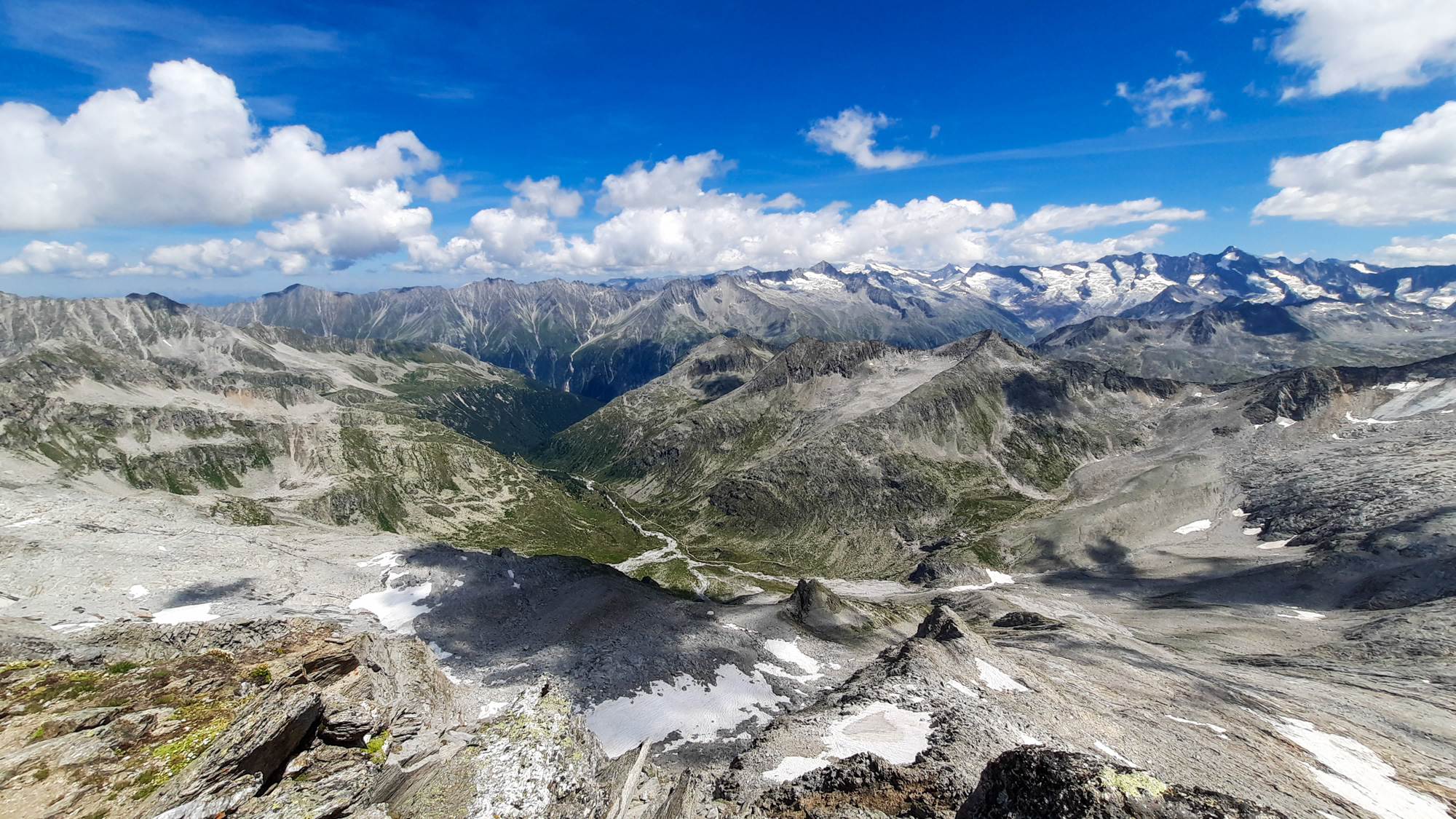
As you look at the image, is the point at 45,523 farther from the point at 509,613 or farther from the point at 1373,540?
the point at 1373,540

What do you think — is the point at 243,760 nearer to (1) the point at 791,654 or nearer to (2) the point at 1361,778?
(1) the point at 791,654

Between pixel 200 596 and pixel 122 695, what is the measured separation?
66540mm

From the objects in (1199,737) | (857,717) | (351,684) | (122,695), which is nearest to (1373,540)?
(1199,737)

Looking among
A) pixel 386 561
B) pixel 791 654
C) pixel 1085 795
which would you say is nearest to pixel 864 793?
pixel 1085 795

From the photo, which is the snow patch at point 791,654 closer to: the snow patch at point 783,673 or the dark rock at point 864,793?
the snow patch at point 783,673

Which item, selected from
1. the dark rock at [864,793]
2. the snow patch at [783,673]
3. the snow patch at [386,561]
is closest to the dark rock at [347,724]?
the dark rock at [864,793]

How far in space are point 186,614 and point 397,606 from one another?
909 inches

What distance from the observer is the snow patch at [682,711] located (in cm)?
4797

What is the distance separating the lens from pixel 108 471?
7790 inches

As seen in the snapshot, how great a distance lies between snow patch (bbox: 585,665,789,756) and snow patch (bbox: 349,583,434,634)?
32.9m

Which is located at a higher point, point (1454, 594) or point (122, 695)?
point (122, 695)

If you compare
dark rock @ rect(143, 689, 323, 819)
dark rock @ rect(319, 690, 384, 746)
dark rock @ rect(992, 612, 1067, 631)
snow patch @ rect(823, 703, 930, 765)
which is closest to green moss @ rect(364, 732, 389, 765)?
dark rock @ rect(319, 690, 384, 746)

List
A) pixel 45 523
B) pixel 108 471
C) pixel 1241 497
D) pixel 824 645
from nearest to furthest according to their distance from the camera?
1. pixel 824 645
2. pixel 45 523
3. pixel 1241 497
4. pixel 108 471

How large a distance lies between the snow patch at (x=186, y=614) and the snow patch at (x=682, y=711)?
180ft
